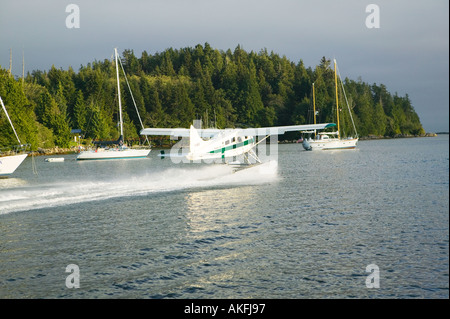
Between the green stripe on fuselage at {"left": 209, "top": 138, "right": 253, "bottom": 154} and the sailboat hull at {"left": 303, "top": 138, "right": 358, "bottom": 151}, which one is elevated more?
the green stripe on fuselage at {"left": 209, "top": 138, "right": 253, "bottom": 154}

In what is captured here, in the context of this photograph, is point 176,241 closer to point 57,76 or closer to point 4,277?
point 4,277

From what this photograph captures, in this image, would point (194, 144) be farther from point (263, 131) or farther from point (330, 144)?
Result: point (330, 144)

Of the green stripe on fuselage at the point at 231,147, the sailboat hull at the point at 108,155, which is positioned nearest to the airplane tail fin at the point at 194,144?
the green stripe on fuselage at the point at 231,147

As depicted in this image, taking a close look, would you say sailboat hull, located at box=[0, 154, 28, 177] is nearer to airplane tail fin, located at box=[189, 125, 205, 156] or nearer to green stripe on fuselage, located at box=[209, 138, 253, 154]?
airplane tail fin, located at box=[189, 125, 205, 156]

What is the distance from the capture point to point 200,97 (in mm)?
128500

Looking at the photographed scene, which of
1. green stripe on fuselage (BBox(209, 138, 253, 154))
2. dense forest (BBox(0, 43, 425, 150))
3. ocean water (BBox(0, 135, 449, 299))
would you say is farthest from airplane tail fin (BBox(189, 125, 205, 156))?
dense forest (BBox(0, 43, 425, 150))

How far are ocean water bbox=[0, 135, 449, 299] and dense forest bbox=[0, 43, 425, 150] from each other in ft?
186

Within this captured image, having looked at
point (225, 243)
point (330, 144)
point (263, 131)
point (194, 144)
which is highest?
point (263, 131)

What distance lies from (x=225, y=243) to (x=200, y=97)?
120 meters

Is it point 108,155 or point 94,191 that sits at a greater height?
point 108,155

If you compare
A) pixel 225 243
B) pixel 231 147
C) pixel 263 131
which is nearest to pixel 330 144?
pixel 263 131

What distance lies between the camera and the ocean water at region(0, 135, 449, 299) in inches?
319
